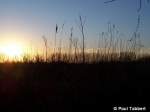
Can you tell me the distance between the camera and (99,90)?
13.7ft

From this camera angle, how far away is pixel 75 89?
4172 millimetres

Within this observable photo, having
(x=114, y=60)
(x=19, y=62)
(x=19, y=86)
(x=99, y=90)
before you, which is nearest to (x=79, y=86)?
(x=99, y=90)

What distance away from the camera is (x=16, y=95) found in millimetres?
3971

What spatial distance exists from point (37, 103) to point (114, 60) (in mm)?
3317

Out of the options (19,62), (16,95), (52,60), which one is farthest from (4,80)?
(19,62)

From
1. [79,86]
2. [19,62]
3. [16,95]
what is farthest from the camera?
[19,62]

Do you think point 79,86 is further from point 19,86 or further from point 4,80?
point 4,80

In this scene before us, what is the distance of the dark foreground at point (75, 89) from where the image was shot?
3672 millimetres

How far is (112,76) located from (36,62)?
2.51 metres

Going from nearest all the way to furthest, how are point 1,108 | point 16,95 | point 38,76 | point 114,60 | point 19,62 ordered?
point 1,108, point 16,95, point 38,76, point 114,60, point 19,62

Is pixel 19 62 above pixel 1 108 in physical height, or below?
above

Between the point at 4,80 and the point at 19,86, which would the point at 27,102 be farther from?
the point at 4,80

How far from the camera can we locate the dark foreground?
367cm

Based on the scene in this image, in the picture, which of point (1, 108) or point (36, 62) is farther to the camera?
point (36, 62)
